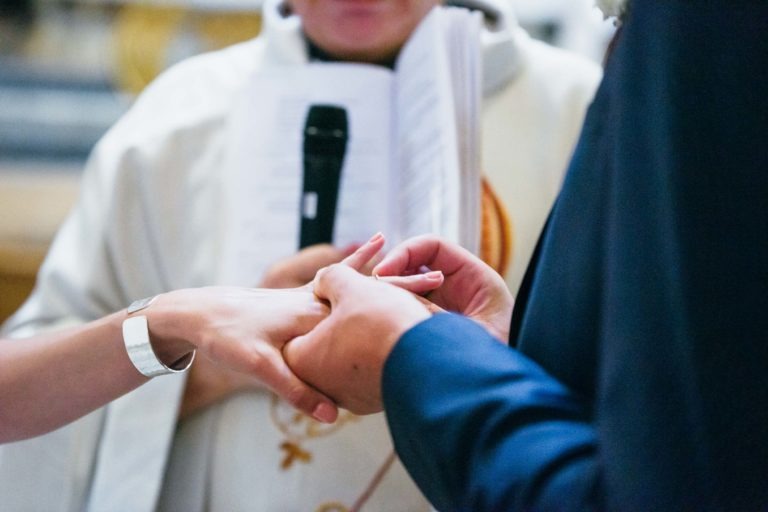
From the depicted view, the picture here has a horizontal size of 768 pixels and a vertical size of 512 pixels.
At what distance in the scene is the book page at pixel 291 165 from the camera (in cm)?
96

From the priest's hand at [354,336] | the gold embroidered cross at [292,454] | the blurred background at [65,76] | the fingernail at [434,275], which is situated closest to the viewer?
the priest's hand at [354,336]

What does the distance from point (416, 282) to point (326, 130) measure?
1.26ft

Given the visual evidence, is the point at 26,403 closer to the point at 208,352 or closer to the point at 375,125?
the point at 208,352

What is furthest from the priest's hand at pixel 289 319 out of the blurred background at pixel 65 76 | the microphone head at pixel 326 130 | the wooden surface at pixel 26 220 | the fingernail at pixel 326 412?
the blurred background at pixel 65 76

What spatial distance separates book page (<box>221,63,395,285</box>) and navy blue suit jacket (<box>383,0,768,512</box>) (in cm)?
49

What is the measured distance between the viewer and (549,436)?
1.53ft

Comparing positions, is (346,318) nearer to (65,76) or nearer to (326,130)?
(326,130)

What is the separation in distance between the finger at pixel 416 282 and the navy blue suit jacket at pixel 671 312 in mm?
151

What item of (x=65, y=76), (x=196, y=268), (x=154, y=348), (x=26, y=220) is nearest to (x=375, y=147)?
(x=196, y=268)

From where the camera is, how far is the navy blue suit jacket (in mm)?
426

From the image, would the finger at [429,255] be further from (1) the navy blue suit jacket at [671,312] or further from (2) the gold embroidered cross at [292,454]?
(2) the gold embroidered cross at [292,454]

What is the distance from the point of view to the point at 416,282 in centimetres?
63

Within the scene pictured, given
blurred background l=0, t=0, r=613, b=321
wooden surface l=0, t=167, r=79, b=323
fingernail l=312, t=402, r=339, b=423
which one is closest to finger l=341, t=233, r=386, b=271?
fingernail l=312, t=402, r=339, b=423

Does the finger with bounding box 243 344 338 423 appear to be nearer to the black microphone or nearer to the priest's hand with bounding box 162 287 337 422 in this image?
the priest's hand with bounding box 162 287 337 422
